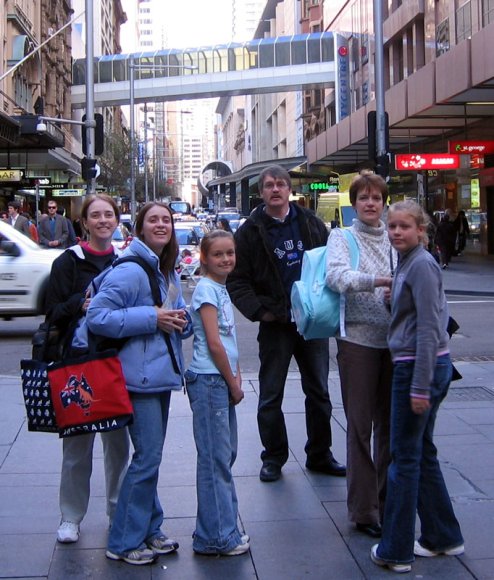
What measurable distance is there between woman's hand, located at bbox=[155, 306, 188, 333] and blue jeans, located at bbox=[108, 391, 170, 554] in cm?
34

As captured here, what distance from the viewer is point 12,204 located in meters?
21.6

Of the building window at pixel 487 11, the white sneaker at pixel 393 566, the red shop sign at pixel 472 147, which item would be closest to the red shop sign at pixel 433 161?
the red shop sign at pixel 472 147

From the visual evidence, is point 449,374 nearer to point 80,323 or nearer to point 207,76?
point 80,323

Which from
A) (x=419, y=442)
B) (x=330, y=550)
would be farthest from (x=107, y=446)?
(x=419, y=442)

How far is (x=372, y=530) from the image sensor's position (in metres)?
4.87

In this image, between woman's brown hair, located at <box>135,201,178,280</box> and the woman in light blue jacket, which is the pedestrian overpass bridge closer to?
woman's brown hair, located at <box>135,201,178,280</box>

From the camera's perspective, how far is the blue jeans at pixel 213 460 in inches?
180

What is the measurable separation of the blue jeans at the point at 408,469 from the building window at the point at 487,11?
2364 cm

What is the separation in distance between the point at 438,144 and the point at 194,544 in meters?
32.9

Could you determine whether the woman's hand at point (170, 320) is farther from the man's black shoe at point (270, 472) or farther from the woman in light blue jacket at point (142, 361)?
the man's black shoe at point (270, 472)

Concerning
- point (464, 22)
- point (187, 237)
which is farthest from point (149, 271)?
point (464, 22)

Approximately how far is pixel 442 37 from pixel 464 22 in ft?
8.87

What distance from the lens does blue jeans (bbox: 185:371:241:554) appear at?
4570 mm

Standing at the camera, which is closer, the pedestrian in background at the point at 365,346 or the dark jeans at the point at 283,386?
the pedestrian in background at the point at 365,346
